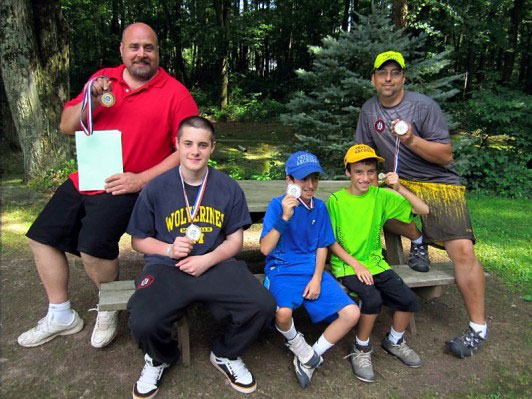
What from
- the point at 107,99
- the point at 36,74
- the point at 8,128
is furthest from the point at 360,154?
the point at 8,128

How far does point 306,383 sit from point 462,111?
28.4 feet

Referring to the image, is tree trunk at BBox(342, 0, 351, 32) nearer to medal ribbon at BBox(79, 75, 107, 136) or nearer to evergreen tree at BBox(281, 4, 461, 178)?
evergreen tree at BBox(281, 4, 461, 178)

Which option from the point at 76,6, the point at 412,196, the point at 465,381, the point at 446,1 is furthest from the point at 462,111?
the point at 76,6

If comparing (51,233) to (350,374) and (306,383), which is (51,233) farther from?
(350,374)

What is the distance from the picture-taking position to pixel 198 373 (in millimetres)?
2771

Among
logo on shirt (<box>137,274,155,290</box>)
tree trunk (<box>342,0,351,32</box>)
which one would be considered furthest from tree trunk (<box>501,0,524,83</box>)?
logo on shirt (<box>137,274,155,290</box>)

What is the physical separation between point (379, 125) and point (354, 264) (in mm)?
1171

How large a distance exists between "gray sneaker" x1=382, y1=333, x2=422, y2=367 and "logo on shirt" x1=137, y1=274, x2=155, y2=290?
5.75ft

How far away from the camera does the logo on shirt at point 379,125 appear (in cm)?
337

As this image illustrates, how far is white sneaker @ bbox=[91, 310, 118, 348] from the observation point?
297 centimetres

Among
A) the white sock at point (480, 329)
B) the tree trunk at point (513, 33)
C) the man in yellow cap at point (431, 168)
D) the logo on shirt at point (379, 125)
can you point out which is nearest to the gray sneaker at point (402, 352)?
the man in yellow cap at point (431, 168)

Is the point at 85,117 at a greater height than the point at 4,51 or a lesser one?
lesser

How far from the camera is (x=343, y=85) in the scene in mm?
6727

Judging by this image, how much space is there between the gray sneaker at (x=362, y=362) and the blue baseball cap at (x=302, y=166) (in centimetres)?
125
